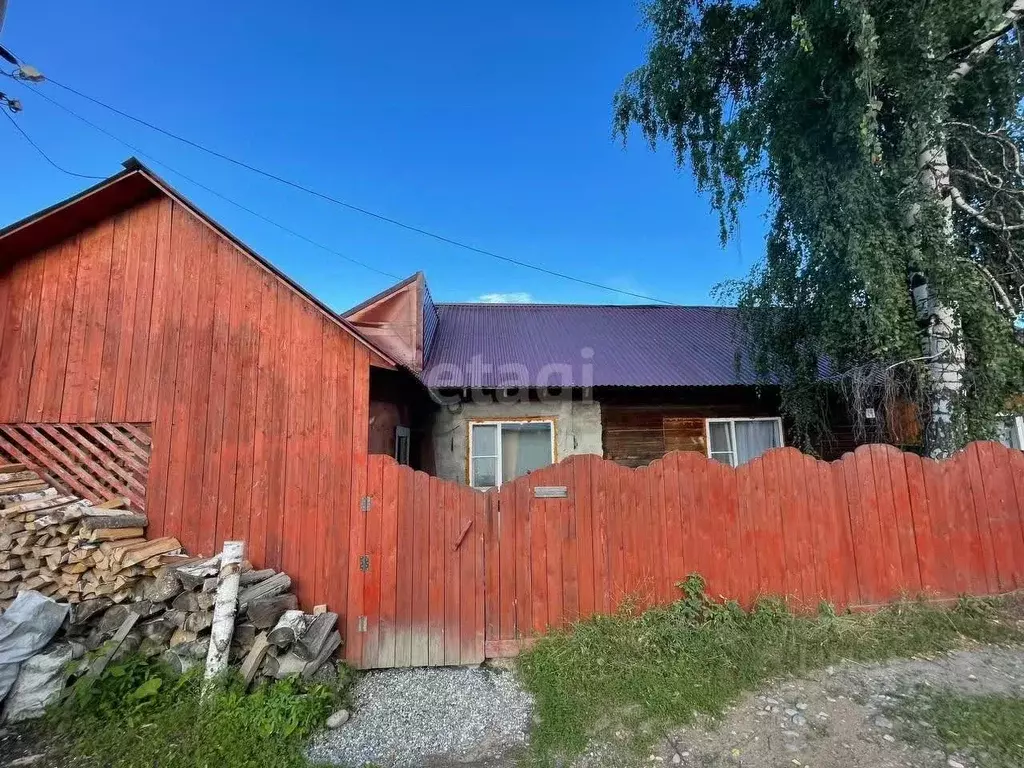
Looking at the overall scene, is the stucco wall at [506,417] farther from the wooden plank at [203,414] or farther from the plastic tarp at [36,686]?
the plastic tarp at [36,686]

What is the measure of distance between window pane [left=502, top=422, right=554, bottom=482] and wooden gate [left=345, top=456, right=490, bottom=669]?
2774 millimetres

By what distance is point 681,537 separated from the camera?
4867mm

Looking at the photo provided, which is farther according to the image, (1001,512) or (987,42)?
(987,42)

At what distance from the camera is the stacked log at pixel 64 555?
398cm

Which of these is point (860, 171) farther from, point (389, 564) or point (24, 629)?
point (24, 629)

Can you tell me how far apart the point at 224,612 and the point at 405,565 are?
1.54 meters

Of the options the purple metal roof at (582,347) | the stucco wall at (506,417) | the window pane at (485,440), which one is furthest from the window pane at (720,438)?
the window pane at (485,440)

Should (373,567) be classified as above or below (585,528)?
below

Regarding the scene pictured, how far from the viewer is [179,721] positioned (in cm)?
334

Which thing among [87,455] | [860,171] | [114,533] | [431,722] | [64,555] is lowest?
[431,722]

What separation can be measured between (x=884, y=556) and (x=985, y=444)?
1.98 meters

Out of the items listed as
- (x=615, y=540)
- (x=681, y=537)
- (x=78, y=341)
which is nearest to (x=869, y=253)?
(x=681, y=537)

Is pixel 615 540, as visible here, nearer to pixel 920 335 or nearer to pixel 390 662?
pixel 390 662

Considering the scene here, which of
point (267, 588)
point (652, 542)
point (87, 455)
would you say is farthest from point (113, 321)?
point (652, 542)
